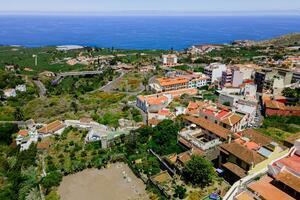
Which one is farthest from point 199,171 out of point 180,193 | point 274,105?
point 274,105

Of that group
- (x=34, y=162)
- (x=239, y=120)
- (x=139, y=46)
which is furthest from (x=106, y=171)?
(x=139, y=46)

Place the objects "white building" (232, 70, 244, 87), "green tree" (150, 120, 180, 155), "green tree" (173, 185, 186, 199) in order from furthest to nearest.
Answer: "white building" (232, 70, 244, 87), "green tree" (150, 120, 180, 155), "green tree" (173, 185, 186, 199)

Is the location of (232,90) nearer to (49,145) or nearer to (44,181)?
(49,145)

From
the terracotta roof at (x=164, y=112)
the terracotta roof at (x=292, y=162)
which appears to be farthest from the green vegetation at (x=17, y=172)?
the terracotta roof at (x=292, y=162)

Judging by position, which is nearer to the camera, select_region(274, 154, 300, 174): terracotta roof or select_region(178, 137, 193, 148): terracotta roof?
select_region(274, 154, 300, 174): terracotta roof

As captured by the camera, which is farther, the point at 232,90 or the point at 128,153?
the point at 232,90

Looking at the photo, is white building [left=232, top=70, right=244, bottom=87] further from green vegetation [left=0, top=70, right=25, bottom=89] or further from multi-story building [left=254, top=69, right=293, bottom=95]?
green vegetation [left=0, top=70, right=25, bottom=89]

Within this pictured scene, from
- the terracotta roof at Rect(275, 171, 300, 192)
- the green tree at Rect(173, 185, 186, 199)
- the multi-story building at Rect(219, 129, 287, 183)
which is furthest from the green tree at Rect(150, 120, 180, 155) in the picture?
the terracotta roof at Rect(275, 171, 300, 192)

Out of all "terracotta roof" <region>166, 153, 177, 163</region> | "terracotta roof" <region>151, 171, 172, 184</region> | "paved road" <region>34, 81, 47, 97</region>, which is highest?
"terracotta roof" <region>166, 153, 177, 163</region>

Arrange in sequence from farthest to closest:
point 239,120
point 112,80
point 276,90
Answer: point 112,80 < point 276,90 < point 239,120
